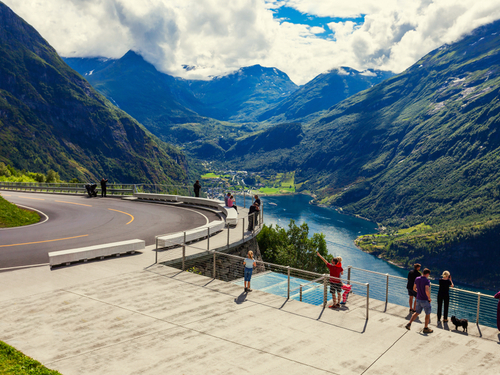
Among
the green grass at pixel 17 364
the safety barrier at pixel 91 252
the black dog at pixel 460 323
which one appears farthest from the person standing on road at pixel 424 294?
the safety barrier at pixel 91 252

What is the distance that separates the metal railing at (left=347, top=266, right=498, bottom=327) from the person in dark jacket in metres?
6.73

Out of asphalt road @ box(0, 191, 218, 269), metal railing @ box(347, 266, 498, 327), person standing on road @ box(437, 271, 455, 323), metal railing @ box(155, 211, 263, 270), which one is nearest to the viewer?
person standing on road @ box(437, 271, 455, 323)

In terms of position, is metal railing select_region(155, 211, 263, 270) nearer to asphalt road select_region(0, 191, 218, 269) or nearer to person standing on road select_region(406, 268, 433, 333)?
asphalt road select_region(0, 191, 218, 269)

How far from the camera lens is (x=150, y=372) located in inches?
322

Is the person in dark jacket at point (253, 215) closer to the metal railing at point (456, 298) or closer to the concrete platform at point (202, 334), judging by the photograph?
the metal railing at point (456, 298)

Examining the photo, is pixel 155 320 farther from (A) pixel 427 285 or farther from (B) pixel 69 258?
(A) pixel 427 285

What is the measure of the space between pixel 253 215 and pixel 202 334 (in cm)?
1327

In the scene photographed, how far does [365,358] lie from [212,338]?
4.05m

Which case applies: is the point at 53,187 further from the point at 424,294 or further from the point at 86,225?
the point at 424,294

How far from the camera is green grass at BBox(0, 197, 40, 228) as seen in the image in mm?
23516

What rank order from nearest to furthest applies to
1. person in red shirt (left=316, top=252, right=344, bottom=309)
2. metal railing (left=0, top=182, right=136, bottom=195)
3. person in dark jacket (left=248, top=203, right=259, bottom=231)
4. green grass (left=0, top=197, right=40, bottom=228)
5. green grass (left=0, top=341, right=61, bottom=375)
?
green grass (left=0, top=341, right=61, bottom=375) < person in red shirt (left=316, top=252, right=344, bottom=309) < person in dark jacket (left=248, top=203, right=259, bottom=231) < green grass (left=0, top=197, right=40, bottom=228) < metal railing (left=0, top=182, right=136, bottom=195)

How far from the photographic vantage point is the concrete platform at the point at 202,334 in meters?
8.73

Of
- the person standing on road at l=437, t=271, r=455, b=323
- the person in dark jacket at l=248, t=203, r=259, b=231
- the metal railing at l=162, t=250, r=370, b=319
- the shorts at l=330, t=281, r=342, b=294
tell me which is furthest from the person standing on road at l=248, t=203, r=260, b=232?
the person standing on road at l=437, t=271, r=455, b=323

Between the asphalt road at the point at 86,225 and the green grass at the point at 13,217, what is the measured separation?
886mm
